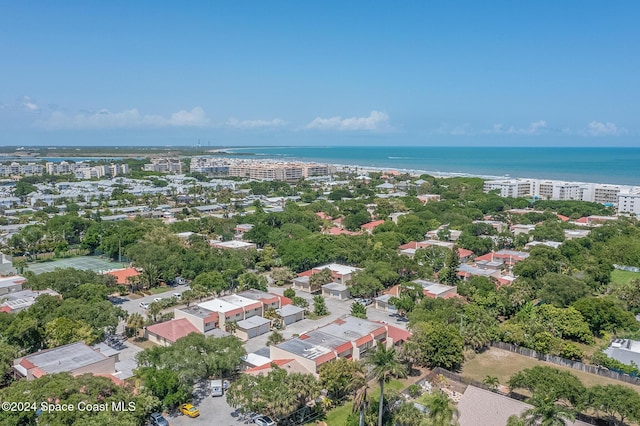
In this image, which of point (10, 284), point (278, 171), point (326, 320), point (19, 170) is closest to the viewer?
point (326, 320)

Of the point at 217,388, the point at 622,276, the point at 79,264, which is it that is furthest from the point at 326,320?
the point at 622,276

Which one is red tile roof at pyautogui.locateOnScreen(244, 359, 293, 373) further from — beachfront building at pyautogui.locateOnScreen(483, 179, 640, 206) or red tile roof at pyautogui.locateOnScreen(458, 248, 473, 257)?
beachfront building at pyautogui.locateOnScreen(483, 179, 640, 206)

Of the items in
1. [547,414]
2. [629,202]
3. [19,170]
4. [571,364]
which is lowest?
[571,364]

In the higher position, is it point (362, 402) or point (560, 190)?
point (560, 190)

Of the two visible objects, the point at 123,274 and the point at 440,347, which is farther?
Result: the point at 123,274

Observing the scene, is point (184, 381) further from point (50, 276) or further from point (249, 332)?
point (50, 276)

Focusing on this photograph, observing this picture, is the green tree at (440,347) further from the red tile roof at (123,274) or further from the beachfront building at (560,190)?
the beachfront building at (560,190)

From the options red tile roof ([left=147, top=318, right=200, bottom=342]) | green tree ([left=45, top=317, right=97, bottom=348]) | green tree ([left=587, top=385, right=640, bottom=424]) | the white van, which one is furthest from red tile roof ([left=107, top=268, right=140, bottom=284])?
green tree ([left=587, top=385, right=640, bottom=424])

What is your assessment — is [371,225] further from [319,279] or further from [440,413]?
[440,413]

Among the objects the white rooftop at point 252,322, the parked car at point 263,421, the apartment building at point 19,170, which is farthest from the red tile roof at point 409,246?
the apartment building at point 19,170
